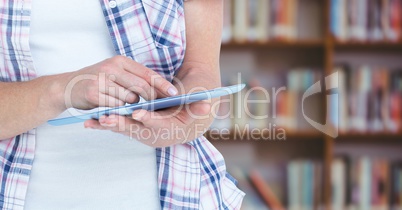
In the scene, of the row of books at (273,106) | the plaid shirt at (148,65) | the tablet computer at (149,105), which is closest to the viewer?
the tablet computer at (149,105)

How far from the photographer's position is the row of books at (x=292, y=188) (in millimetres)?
3312

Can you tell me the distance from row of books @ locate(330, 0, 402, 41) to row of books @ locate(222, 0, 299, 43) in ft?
0.84

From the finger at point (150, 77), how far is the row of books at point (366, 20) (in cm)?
264

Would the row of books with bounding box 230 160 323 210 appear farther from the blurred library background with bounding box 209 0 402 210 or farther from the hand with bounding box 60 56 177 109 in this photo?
the hand with bounding box 60 56 177 109

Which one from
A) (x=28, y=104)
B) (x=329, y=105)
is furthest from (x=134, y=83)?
(x=329, y=105)

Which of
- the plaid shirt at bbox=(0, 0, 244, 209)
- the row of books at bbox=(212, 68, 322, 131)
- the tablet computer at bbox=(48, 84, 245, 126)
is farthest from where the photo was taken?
the row of books at bbox=(212, 68, 322, 131)

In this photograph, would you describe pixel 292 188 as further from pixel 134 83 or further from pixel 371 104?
pixel 134 83

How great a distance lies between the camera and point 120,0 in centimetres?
92

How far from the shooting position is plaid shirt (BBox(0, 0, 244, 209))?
35.0 inches

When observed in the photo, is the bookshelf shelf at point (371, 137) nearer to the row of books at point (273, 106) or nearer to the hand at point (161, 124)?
the row of books at point (273, 106)

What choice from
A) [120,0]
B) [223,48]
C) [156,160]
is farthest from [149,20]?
[223,48]

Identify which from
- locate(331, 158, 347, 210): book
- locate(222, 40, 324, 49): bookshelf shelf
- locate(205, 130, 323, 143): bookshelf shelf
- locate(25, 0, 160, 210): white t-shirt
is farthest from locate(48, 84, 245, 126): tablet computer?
locate(331, 158, 347, 210): book

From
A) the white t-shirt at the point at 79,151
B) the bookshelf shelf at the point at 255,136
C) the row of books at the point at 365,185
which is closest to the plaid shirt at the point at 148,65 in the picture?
the white t-shirt at the point at 79,151

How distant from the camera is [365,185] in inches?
130
